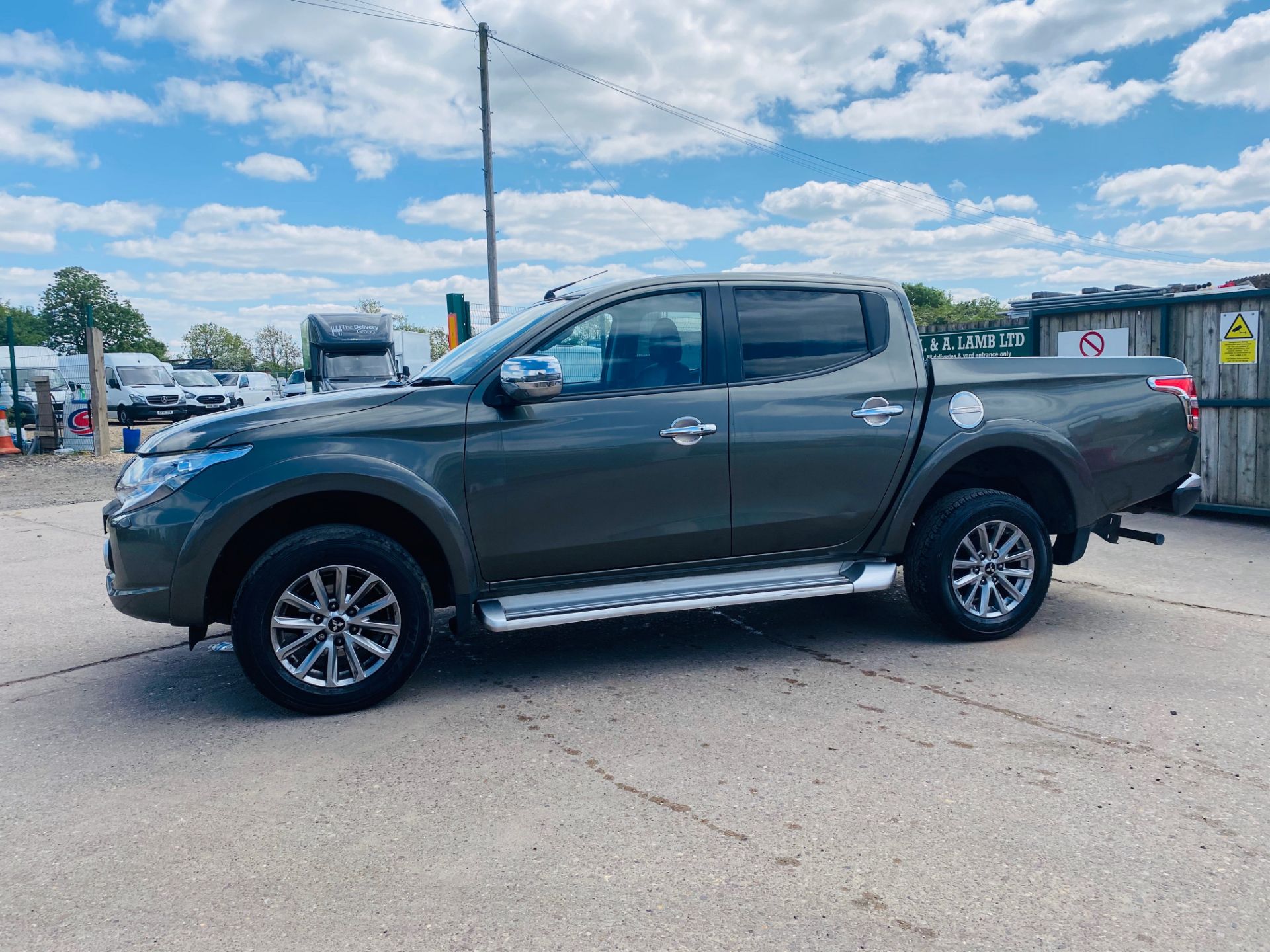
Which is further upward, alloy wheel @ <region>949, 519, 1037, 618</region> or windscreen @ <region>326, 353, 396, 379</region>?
windscreen @ <region>326, 353, 396, 379</region>

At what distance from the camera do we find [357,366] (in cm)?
2053

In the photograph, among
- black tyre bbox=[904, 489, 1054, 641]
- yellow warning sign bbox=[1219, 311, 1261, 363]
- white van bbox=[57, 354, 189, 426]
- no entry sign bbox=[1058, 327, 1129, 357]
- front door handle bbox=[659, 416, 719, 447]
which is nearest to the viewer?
front door handle bbox=[659, 416, 719, 447]

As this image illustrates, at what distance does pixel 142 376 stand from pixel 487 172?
1453 centimetres

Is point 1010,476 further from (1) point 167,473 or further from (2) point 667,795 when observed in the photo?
(1) point 167,473

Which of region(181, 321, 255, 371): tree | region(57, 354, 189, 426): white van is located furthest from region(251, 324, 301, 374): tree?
region(57, 354, 189, 426): white van

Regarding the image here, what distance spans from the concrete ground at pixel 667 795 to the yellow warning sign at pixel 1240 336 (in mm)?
4071

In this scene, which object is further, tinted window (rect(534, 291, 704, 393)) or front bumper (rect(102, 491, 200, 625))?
tinted window (rect(534, 291, 704, 393))

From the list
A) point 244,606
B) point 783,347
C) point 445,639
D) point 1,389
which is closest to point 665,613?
point 445,639

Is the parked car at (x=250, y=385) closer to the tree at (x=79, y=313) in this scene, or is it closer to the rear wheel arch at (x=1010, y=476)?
the rear wheel arch at (x=1010, y=476)

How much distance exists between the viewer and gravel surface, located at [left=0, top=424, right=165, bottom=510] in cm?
1223

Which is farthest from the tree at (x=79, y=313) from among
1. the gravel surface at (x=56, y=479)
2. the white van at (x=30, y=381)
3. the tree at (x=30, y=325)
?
the gravel surface at (x=56, y=479)

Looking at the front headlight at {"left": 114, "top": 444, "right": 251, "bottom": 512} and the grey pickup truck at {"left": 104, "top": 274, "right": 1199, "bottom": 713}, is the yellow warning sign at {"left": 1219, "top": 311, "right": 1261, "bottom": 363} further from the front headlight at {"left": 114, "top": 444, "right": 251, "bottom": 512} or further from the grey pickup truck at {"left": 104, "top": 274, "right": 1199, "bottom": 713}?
the front headlight at {"left": 114, "top": 444, "right": 251, "bottom": 512}

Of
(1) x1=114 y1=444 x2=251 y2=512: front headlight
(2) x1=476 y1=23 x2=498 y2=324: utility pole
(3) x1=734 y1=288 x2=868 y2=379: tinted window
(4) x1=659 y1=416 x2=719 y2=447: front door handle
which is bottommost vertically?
(1) x1=114 y1=444 x2=251 y2=512: front headlight

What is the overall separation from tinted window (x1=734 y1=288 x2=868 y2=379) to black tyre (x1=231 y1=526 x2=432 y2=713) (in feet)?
6.30
